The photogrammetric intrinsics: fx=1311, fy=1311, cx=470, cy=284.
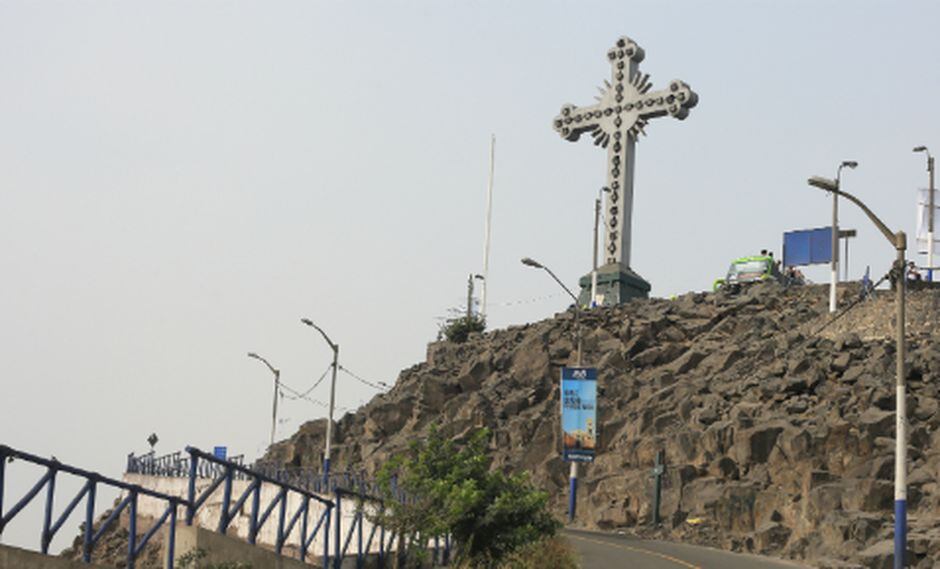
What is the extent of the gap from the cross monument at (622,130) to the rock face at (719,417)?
2.54m

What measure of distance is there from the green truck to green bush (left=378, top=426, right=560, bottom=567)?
4144 cm

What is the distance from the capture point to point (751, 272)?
67750 millimetres

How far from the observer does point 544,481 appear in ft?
165

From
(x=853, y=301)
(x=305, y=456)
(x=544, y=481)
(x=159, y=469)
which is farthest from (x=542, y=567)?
(x=159, y=469)

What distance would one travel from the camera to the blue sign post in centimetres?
4284

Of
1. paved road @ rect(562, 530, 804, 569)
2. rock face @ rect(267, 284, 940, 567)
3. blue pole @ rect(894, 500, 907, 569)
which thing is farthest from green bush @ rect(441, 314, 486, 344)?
blue pole @ rect(894, 500, 907, 569)

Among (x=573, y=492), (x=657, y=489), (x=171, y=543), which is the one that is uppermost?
(x=657, y=489)

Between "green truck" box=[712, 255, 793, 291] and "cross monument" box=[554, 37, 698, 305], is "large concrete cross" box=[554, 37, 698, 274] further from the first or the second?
"green truck" box=[712, 255, 793, 291]

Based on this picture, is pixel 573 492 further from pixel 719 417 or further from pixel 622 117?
pixel 622 117

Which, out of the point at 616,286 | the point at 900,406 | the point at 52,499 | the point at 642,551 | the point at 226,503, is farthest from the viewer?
the point at 616,286

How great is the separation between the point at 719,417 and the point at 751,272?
21.0 m

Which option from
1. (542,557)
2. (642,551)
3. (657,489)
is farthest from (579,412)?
(542,557)

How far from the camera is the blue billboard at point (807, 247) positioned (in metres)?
61.4

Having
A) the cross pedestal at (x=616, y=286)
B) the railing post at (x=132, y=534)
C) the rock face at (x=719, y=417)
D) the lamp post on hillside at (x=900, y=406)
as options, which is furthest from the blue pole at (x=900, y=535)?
the cross pedestal at (x=616, y=286)
